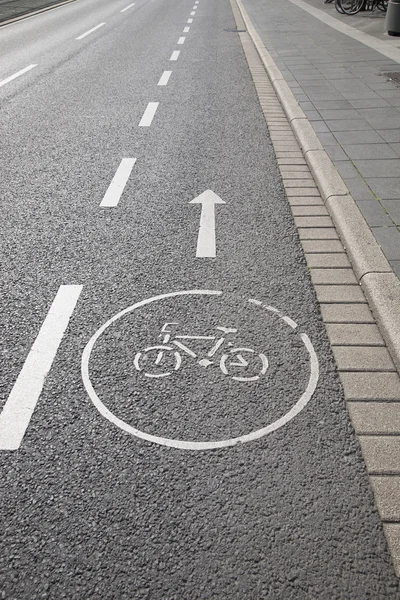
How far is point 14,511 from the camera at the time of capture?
241 centimetres

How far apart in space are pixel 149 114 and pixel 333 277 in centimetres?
594

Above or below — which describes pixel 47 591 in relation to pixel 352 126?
below

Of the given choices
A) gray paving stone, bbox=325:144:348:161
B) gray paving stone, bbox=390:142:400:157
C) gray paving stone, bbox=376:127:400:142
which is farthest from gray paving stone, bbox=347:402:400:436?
gray paving stone, bbox=376:127:400:142

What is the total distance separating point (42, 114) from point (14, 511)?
8.22 metres

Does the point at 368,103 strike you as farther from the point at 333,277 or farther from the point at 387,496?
the point at 387,496

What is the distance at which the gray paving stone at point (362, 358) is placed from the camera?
3217mm

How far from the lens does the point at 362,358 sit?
330cm

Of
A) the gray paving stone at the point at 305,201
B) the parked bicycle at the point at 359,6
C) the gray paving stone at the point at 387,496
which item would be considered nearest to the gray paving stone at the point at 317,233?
the gray paving stone at the point at 305,201

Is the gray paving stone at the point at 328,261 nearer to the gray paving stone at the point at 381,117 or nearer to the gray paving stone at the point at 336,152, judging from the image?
the gray paving stone at the point at 336,152

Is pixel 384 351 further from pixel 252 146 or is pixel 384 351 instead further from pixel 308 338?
pixel 252 146

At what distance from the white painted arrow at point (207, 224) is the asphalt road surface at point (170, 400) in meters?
0.03

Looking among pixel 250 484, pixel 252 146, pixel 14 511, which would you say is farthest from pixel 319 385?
pixel 252 146

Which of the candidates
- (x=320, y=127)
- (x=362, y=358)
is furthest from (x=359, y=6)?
(x=362, y=358)

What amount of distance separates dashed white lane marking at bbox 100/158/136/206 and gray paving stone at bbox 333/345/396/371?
3.21 meters
